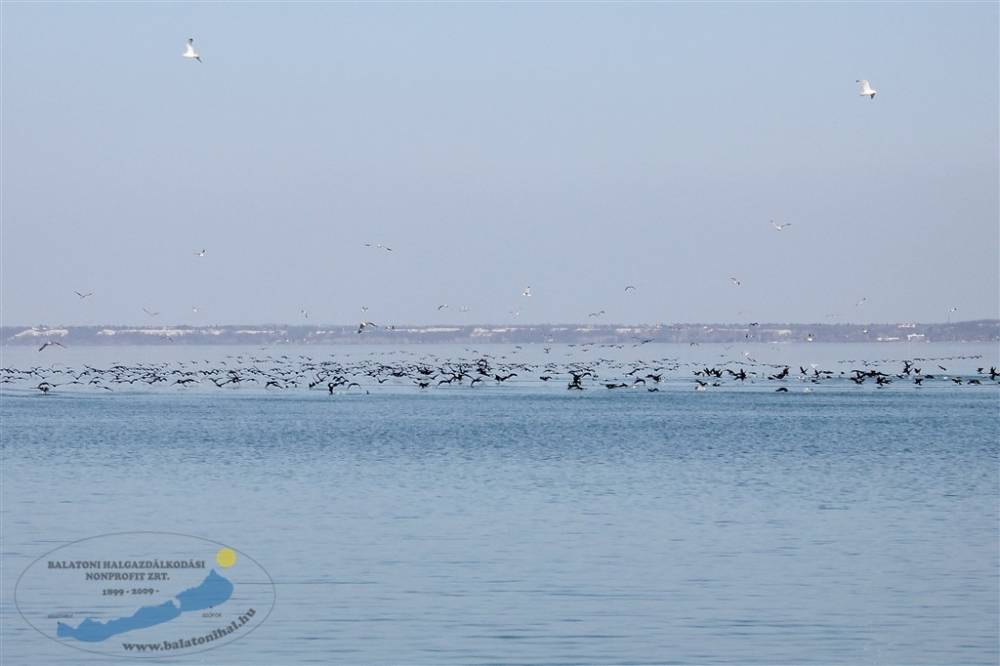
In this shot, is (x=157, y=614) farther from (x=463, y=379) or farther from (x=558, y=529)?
(x=463, y=379)

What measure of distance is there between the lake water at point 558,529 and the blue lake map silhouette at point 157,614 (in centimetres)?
42

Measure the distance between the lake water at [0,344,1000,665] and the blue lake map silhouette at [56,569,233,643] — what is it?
0.42 m

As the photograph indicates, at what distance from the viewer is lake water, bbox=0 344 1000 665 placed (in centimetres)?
1505

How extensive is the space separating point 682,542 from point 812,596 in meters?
3.98

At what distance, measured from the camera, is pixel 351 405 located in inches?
2410

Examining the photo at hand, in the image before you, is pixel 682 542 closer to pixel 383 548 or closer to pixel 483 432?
pixel 383 548

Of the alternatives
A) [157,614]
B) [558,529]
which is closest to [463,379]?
[558,529]

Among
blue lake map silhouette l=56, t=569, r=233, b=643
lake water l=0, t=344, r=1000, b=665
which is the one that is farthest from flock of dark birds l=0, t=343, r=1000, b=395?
blue lake map silhouette l=56, t=569, r=233, b=643

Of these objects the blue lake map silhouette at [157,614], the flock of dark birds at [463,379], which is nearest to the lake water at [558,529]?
the blue lake map silhouette at [157,614]

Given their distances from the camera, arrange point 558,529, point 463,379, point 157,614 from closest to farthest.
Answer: point 157,614
point 558,529
point 463,379

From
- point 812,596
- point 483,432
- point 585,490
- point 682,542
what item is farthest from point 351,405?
point 812,596

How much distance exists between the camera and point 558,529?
22.2 m

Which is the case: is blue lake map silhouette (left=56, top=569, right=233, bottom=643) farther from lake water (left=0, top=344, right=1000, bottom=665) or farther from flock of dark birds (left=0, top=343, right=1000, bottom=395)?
flock of dark birds (left=0, top=343, right=1000, bottom=395)

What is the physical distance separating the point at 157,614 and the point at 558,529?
7.44 meters
